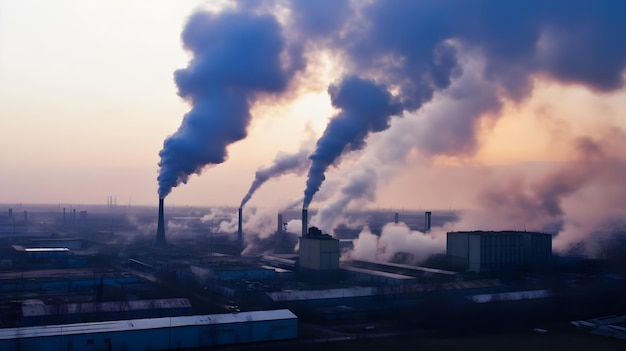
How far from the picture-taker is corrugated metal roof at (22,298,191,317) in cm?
2044

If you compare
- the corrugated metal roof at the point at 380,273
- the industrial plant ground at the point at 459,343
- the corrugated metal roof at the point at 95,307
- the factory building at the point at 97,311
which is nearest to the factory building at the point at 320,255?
the corrugated metal roof at the point at 380,273

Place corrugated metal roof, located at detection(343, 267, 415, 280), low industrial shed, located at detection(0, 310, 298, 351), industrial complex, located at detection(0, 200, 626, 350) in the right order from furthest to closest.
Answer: corrugated metal roof, located at detection(343, 267, 415, 280) < industrial complex, located at detection(0, 200, 626, 350) < low industrial shed, located at detection(0, 310, 298, 351)

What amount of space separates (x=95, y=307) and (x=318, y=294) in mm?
8537

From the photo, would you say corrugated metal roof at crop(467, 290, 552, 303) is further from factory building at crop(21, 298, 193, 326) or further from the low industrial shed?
factory building at crop(21, 298, 193, 326)

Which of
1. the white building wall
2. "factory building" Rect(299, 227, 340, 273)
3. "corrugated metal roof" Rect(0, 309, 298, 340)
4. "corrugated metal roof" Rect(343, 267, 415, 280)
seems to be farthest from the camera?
the white building wall

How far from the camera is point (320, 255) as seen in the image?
107 ft

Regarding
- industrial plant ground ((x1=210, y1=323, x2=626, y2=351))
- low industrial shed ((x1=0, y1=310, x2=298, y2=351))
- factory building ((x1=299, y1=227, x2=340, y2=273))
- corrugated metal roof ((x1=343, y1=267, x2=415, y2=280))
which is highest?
factory building ((x1=299, y1=227, x2=340, y2=273))

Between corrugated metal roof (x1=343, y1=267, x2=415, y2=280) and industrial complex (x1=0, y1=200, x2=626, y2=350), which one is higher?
corrugated metal roof (x1=343, y1=267, x2=415, y2=280)

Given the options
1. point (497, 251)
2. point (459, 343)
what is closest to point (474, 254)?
point (497, 251)

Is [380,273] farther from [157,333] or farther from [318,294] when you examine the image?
[157,333]

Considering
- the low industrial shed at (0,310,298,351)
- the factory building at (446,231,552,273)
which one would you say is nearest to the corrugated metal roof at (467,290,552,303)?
the factory building at (446,231,552,273)

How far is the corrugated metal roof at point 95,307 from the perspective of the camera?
20438mm

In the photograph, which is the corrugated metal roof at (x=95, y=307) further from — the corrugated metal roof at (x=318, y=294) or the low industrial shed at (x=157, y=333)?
the corrugated metal roof at (x=318, y=294)

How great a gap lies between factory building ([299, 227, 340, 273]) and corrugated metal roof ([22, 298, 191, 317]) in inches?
455
